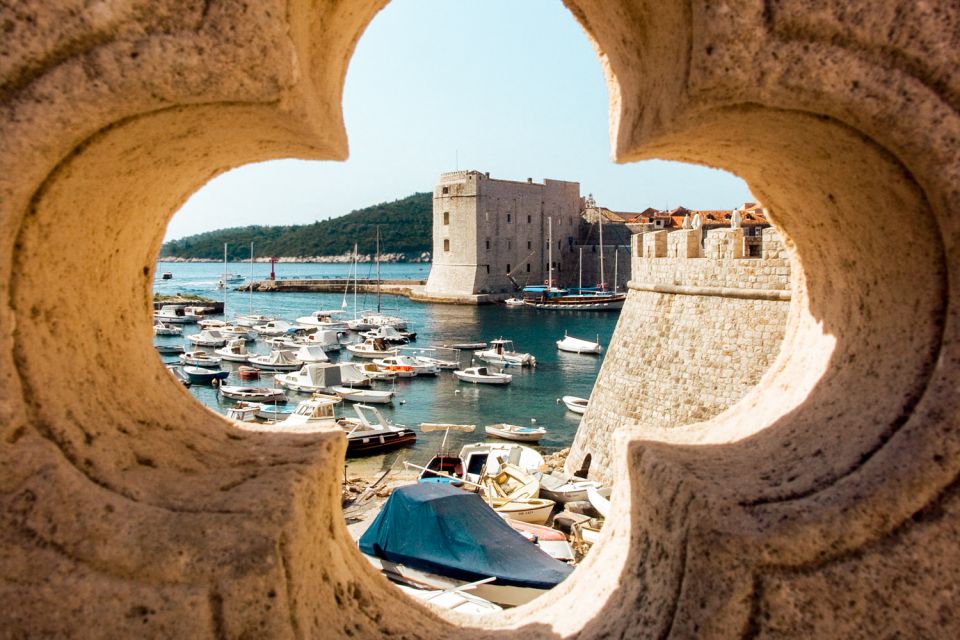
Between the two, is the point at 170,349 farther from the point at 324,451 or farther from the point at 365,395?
the point at 324,451

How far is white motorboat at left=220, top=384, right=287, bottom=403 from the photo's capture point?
30.1 metres

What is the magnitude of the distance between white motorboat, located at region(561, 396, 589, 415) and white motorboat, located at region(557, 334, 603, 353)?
1229 cm

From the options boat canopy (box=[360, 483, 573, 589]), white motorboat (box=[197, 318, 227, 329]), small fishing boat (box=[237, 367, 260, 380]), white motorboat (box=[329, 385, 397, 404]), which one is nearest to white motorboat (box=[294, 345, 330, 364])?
small fishing boat (box=[237, 367, 260, 380])

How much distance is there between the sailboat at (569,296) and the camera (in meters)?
61.3

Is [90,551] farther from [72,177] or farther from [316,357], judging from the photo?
[316,357]

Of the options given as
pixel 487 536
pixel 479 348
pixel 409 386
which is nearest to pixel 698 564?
pixel 487 536

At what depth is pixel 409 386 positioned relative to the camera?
3447 cm

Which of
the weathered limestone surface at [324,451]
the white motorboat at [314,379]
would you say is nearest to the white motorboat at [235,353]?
the white motorboat at [314,379]

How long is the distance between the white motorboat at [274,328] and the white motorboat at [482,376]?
1756 centimetres

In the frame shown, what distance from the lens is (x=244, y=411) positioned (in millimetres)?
26141

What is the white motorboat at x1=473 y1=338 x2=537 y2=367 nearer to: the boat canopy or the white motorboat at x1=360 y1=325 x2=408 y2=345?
the white motorboat at x1=360 y1=325 x2=408 y2=345

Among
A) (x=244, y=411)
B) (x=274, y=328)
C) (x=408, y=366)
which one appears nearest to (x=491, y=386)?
(x=408, y=366)

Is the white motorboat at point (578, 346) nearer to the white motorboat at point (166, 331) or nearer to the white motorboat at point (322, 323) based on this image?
the white motorboat at point (322, 323)

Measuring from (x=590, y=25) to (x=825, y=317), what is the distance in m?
1.72
